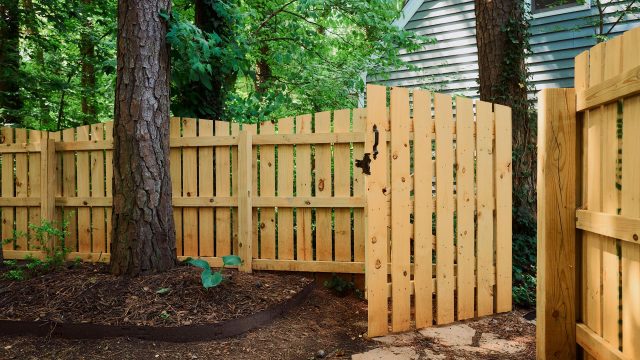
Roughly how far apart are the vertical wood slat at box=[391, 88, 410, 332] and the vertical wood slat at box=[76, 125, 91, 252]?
142 inches

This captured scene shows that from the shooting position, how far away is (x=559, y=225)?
221cm

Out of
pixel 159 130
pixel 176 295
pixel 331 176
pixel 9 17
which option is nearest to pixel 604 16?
pixel 331 176

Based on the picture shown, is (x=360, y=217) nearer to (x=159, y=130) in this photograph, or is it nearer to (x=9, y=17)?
(x=159, y=130)

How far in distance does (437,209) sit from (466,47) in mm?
6155

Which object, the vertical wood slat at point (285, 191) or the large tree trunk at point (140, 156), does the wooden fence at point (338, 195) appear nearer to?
the vertical wood slat at point (285, 191)

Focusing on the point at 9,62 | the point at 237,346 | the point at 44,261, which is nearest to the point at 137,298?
the point at 237,346

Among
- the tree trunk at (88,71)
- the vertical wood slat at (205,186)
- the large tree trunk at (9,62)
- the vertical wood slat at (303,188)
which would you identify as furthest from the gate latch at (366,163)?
the large tree trunk at (9,62)

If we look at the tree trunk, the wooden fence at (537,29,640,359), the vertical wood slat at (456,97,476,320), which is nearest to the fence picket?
the tree trunk

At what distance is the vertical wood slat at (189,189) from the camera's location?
16.3ft

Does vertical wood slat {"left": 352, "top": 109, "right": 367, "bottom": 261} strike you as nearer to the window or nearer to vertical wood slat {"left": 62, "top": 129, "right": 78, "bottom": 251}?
vertical wood slat {"left": 62, "top": 129, "right": 78, "bottom": 251}

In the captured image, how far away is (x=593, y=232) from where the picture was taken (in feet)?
6.61

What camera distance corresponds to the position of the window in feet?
25.9

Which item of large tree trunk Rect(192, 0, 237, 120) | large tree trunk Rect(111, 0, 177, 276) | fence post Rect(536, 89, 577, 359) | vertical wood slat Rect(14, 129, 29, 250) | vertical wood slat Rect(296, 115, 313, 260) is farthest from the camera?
large tree trunk Rect(192, 0, 237, 120)

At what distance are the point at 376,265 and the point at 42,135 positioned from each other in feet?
14.4
